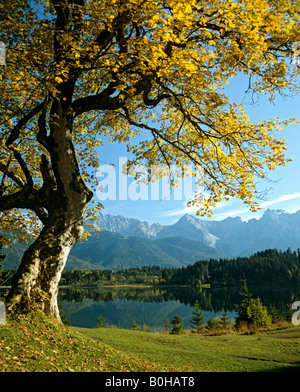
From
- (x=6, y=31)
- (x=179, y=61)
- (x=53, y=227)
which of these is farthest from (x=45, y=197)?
(x=179, y=61)

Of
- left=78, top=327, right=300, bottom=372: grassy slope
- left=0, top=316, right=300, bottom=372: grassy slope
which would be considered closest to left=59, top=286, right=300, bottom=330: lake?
left=78, top=327, right=300, bottom=372: grassy slope

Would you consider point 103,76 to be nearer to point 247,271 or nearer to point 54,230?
point 54,230

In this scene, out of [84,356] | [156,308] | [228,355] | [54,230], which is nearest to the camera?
[84,356]

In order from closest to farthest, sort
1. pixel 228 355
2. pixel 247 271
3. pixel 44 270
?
pixel 44 270, pixel 228 355, pixel 247 271

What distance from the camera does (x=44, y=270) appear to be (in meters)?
8.58

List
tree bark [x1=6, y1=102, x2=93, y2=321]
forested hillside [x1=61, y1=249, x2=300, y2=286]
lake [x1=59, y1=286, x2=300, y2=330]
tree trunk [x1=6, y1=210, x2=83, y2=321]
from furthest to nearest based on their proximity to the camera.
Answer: forested hillside [x1=61, y1=249, x2=300, y2=286]
lake [x1=59, y1=286, x2=300, y2=330]
tree bark [x1=6, y1=102, x2=93, y2=321]
tree trunk [x1=6, y1=210, x2=83, y2=321]

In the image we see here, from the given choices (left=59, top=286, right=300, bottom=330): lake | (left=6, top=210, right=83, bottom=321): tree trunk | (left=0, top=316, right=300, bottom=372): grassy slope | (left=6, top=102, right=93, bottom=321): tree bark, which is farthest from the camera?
(left=59, top=286, right=300, bottom=330): lake

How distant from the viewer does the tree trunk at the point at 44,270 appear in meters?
7.91

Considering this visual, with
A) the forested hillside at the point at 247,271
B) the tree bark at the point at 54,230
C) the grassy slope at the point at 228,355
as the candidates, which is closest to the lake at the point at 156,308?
the grassy slope at the point at 228,355

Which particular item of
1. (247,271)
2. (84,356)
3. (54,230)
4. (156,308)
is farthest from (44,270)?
(247,271)

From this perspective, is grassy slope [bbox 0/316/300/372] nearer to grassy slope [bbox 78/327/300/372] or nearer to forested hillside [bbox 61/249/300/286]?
grassy slope [bbox 78/327/300/372]

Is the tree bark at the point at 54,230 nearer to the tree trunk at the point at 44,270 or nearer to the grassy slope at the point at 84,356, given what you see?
the tree trunk at the point at 44,270

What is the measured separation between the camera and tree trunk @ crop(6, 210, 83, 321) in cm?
791

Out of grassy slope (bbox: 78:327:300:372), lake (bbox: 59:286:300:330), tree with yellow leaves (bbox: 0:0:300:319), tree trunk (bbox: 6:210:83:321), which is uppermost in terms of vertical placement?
tree with yellow leaves (bbox: 0:0:300:319)
